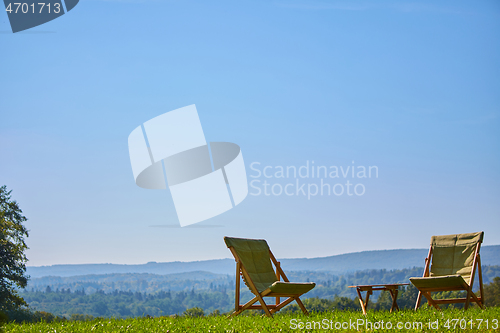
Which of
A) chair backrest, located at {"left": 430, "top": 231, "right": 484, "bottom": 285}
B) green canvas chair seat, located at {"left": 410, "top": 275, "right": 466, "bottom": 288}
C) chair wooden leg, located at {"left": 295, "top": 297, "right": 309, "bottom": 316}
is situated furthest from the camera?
chair backrest, located at {"left": 430, "top": 231, "right": 484, "bottom": 285}

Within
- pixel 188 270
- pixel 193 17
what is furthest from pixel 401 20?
pixel 188 270

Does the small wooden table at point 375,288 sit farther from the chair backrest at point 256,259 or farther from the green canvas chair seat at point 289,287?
the chair backrest at point 256,259

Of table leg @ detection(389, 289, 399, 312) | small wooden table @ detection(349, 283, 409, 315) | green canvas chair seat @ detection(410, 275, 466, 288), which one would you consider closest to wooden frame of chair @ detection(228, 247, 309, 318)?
small wooden table @ detection(349, 283, 409, 315)

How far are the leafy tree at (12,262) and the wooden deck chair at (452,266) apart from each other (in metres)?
12.3

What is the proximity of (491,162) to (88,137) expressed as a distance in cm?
1138

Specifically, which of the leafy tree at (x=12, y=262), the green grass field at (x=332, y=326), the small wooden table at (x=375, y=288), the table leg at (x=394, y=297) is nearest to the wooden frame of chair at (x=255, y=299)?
the green grass field at (x=332, y=326)

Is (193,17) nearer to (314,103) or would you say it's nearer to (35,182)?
(314,103)

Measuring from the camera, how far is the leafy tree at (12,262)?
13.2 meters

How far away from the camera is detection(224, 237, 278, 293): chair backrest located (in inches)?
174

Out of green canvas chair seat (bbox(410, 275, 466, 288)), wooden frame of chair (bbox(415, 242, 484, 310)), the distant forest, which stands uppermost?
green canvas chair seat (bbox(410, 275, 466, 288))

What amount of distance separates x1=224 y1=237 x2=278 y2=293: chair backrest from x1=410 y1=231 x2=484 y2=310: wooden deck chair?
1.44m

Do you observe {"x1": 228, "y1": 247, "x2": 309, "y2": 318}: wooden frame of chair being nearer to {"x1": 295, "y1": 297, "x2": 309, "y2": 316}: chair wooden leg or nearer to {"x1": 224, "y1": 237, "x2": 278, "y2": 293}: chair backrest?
{"x1": 295, "y1": 297, "x2": 309, "y2": 316}: chair wooden leg

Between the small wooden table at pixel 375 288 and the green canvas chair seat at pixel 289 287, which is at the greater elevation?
the green canvas chair seat at pixel 289 287

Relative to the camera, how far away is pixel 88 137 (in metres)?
14.2
